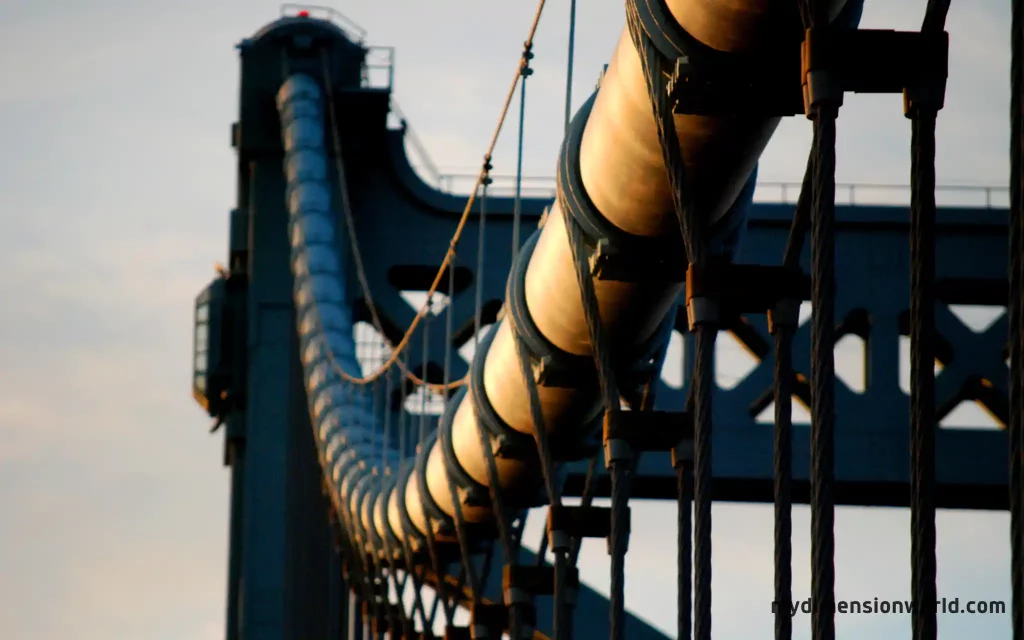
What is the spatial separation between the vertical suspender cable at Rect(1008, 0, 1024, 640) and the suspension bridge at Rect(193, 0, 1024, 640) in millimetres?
16

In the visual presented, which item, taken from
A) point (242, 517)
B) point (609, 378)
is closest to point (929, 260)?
point (609, 378)

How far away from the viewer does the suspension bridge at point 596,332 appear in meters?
10.1

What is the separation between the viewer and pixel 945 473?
43656 millimetres

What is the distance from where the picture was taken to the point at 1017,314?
7.72 m

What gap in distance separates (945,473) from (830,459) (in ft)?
114

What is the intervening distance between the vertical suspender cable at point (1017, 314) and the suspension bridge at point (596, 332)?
2 centimetres

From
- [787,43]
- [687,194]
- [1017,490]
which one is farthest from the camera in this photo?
A: [687,194]

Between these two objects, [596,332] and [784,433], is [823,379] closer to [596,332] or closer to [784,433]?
[784,433]

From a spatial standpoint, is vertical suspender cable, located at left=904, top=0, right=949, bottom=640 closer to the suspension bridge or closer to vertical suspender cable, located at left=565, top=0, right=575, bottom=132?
the suspension bridge

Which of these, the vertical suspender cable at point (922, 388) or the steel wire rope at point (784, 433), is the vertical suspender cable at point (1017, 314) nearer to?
the vertical suspender cable at point (922, 388)

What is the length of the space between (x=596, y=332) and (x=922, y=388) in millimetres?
6372

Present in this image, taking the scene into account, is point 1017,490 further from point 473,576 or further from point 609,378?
point 473,576

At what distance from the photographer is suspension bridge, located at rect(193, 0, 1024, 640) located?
33.1 feet

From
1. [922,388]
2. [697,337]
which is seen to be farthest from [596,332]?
[922,388]
